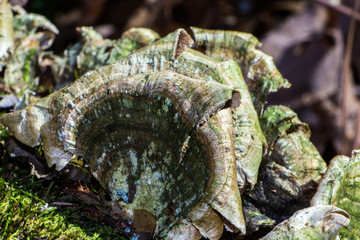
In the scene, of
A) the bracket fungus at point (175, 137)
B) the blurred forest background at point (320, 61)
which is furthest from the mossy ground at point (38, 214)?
the blurred forest background at point (320, 61)

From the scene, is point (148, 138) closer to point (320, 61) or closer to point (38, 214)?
point (38, 214)

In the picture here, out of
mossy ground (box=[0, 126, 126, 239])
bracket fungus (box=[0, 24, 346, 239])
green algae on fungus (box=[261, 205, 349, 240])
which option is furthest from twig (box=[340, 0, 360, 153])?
mossy ground (box=[0, 126, 126, 239])

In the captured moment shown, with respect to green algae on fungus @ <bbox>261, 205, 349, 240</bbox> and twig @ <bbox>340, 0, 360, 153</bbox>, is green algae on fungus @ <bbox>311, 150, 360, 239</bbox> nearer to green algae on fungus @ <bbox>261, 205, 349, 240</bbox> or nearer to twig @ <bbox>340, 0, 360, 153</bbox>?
green algae on fungus @ <bbox>261, 205, 349, 240</bbox>

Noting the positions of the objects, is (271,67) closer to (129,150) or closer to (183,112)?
(183,112)

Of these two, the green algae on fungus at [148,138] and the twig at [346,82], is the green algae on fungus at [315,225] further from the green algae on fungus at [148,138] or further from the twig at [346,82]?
the twig at [346,82]

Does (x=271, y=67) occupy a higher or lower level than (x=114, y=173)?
higher

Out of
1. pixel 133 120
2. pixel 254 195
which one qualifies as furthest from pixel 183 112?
pixel 254 195

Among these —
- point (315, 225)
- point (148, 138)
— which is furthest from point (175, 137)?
point (315, 225)
